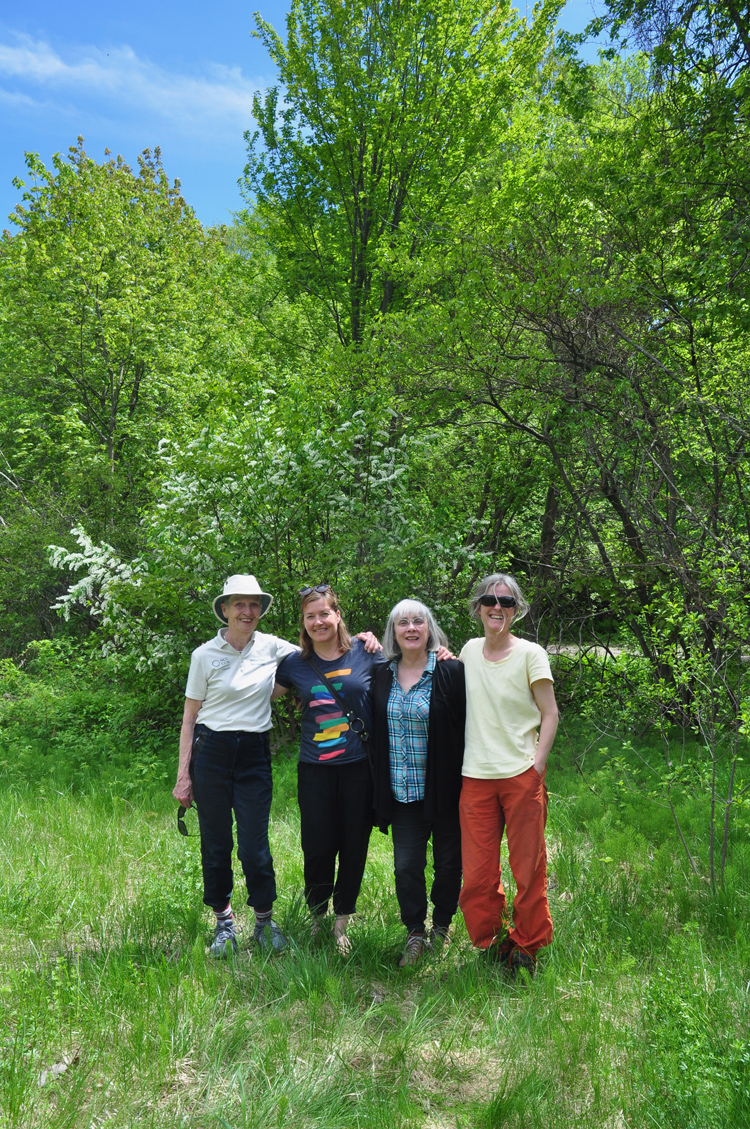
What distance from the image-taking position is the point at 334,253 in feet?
41.8

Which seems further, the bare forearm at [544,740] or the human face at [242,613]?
the human face at [242,613]

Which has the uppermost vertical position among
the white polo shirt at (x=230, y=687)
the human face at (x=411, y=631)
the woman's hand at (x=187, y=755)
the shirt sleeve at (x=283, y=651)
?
the human face at (x=411, y=631)

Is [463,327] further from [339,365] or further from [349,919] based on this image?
[349,919]

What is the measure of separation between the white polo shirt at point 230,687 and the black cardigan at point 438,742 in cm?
62

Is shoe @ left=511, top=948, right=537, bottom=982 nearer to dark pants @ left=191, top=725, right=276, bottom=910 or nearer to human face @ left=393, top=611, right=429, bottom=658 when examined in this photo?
dark pants @ left=191, top=725, right=276, bottom=910

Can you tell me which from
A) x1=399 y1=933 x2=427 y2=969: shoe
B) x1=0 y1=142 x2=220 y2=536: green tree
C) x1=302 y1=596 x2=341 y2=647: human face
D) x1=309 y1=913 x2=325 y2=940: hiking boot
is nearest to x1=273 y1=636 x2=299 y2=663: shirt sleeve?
x1=302 y1=596 x2=341 y2=647: human face

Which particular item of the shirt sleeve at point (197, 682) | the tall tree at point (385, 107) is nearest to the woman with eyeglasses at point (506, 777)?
the shirt sleeve at point (197, 682)

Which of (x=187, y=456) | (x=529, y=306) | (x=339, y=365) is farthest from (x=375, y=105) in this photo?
(x=187, y=456)

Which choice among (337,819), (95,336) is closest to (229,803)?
(337,819)

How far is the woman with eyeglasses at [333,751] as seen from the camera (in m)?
3.82

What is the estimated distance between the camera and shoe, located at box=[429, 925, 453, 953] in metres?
3.92

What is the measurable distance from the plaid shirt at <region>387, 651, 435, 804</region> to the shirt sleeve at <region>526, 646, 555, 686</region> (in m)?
0.51

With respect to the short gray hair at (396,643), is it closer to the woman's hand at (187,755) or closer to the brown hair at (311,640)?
the brown hair at (311,640)

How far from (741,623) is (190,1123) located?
374 cm
